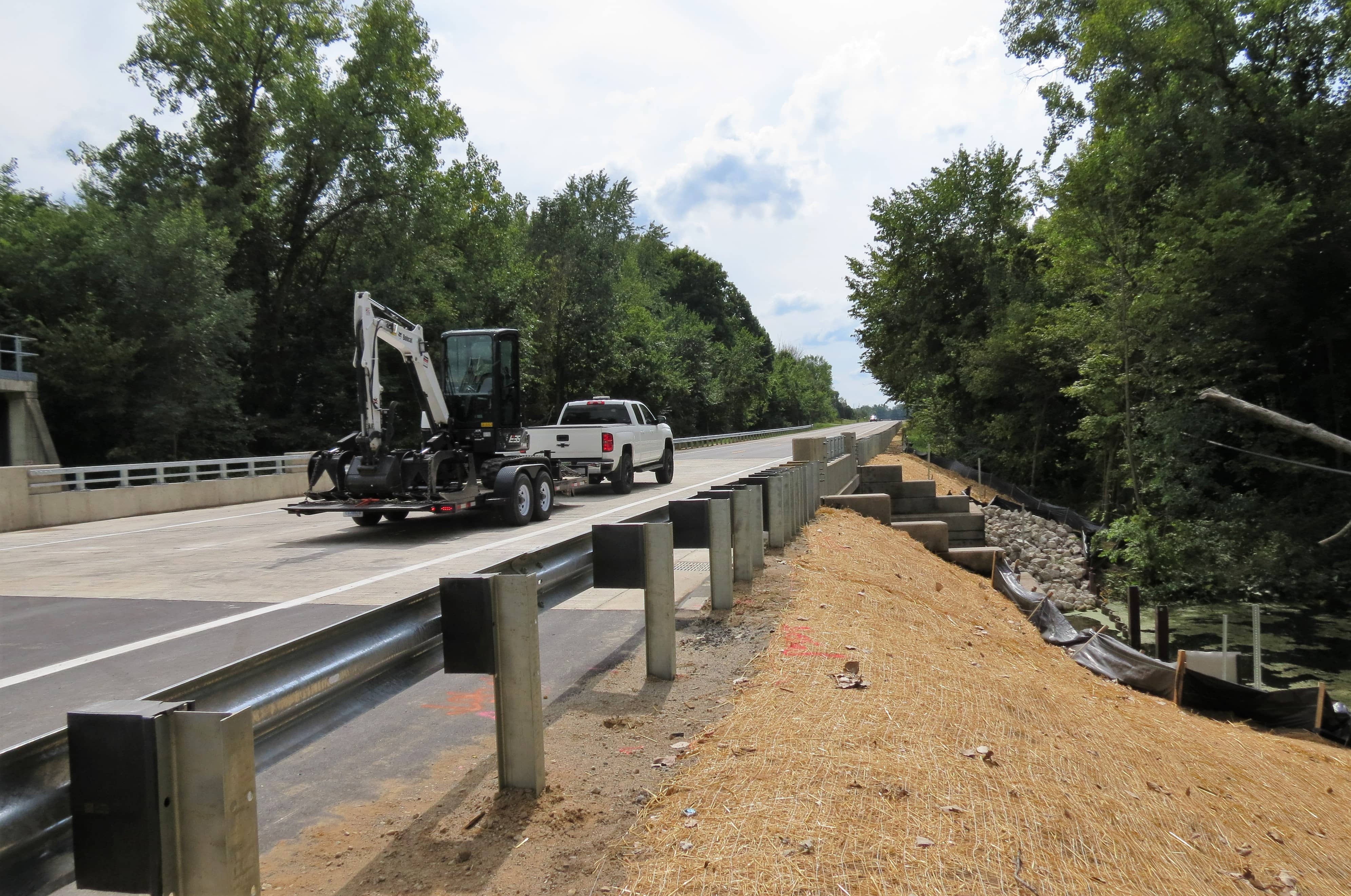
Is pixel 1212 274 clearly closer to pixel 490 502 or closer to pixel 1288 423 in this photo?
pixel 1288 423

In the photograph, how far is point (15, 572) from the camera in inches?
437

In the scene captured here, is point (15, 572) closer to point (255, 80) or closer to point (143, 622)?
point (143, 622)

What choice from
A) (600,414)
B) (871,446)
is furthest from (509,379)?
(871,446)

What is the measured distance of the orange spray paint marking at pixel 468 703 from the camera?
5246mm

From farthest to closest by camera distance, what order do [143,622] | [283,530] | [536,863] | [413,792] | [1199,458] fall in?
1. [1199,458]
2. [283,530]
3. [143,622]
4. [413,792]
5. [536,863]

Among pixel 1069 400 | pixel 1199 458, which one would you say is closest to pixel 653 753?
pixel 1199 458

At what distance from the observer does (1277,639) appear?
53.5 feet

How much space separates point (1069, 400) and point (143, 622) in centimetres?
3070

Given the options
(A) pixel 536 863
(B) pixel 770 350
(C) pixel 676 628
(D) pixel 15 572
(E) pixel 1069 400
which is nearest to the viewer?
(A) pixel 536 863

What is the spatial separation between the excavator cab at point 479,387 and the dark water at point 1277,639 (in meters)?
11.9

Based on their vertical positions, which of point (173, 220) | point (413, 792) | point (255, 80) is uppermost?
point (255, 80)

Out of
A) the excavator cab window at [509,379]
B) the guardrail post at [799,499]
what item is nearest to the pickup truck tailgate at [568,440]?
the excavator cab window at [509,379]

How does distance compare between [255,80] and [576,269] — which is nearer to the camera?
[255,80]

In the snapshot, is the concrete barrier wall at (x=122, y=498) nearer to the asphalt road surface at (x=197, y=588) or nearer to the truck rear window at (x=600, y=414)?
the asphalt road surface at (x=197, y=588)
